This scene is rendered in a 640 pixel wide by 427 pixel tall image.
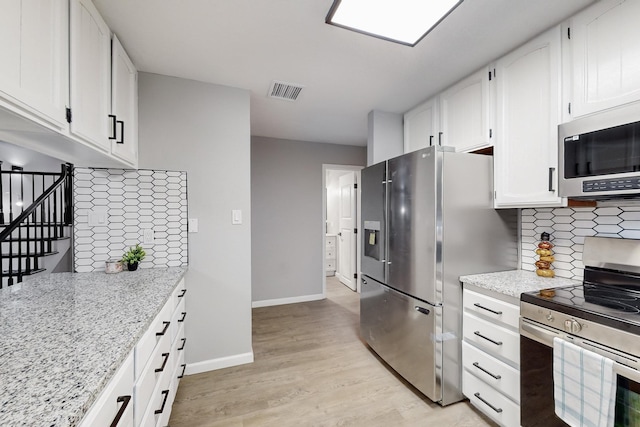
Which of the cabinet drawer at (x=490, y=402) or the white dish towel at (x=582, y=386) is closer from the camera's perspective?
the white dish towel at (x=582, y=386)

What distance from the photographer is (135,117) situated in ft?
6.59

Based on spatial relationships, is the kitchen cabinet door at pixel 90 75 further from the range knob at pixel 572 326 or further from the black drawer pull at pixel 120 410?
the range knob at pixel 572 326

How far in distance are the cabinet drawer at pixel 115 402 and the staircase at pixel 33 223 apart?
181 cm

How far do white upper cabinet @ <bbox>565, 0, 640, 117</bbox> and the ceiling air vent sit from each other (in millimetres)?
1834

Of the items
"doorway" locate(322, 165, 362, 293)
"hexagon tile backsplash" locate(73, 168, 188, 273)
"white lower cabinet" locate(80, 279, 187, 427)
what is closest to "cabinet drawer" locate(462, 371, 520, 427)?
"white lower cabinet" locate(80, 279, 187, 427)

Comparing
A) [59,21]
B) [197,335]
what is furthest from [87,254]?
[59,21]

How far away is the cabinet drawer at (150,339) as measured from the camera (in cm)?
100

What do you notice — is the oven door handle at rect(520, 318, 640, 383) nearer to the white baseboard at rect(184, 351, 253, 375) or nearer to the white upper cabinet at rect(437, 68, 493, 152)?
the white upper cabinet at rect(437, 68, 493, 152)

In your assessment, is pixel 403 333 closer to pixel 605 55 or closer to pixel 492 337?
pixel 492 337

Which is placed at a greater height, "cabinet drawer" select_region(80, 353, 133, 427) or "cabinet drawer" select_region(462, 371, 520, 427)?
"cabinet drawer" select_region(80, 353, 133, 427)

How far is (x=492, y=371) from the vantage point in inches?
63.9

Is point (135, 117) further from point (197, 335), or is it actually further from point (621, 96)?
point (621, 96)

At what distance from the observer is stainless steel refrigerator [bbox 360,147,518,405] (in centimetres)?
178

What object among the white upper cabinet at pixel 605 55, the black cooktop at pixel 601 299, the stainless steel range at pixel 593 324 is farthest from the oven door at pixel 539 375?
the white upper cabinet at pixel 605 55
